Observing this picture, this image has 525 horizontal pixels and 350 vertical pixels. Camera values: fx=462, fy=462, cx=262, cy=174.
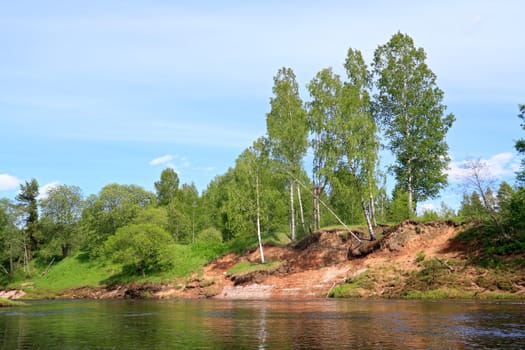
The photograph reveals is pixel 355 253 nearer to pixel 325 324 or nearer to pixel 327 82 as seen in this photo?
pixel 327 82

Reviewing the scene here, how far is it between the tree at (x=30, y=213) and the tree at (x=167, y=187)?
1433 inches

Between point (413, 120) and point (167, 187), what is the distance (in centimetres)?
8843

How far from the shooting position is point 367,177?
52.5 metres

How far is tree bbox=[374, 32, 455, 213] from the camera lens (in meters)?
54.1

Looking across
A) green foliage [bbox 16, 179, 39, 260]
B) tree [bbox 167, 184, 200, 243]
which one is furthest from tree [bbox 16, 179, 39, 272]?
tree [bbox 167, 184, 200, 243]

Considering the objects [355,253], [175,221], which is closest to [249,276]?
[355,253]

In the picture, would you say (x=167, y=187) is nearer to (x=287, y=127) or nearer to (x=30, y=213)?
(x=30, y=213)

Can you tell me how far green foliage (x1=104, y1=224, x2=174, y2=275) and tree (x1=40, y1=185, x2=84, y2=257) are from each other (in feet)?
87.5

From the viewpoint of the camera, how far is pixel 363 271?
47375 millimetres

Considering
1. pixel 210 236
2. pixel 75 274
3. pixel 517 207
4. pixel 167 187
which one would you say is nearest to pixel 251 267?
pixel 210 236

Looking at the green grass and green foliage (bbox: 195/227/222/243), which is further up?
green foliage (bbox: 195/227/222/243)

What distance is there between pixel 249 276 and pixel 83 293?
103ft

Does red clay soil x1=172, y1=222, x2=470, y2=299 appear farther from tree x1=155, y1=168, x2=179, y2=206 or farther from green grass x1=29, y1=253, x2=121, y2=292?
tree x1=155, y1=168, x2=179, y2=206

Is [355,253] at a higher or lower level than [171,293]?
higher
